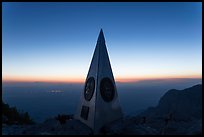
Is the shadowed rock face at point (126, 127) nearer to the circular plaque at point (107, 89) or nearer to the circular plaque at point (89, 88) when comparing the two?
the circular plaque at point (107, 89)

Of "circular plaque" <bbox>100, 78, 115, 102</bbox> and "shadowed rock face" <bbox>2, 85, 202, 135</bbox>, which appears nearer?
"shadowed rock face" <bbox>2, 85, 202, 135</bbox>

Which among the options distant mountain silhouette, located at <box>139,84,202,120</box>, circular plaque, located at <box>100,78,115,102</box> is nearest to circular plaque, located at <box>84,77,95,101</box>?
circular plaque, located at <box>100,78,115,102</box>

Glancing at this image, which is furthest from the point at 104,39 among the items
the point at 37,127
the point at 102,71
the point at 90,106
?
the point at 37,127

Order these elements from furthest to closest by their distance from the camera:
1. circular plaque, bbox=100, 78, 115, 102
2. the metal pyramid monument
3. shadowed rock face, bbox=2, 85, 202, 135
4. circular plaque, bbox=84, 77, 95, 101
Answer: circular plaque, bbox=84, 77, 95, 101 → circular plaque, bbox=100, 78, 115, 102 → the metal pyramid monument → shadowed rock face, bbox=2, 85, 202, 135

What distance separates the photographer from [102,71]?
1574 cm

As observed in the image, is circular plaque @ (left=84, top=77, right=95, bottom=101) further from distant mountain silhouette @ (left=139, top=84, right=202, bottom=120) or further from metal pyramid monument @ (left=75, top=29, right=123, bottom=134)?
distant mountain silhouette @ (left=139, top=84, right=202, bottom=120)

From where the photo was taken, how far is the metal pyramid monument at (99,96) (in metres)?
14.5

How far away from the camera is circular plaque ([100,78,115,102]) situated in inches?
598

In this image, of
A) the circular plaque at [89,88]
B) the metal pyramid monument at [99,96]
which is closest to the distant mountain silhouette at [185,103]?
the metal pyramid monument at [99,96]

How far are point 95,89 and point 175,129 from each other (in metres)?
5.29

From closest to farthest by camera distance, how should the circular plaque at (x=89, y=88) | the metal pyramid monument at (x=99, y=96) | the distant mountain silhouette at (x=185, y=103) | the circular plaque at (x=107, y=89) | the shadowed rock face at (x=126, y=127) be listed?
the shadowed rock face at (x=126, y=127)
the metal pyramid monument at (x=99, y=96)
the circular plaque at (x=107, y=89)
the circular plaque at (x=89, y=88)
the distant mountain silhouette at (x=185, y=103)

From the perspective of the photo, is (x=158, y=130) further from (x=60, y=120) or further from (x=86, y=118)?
(x=60, y=120)

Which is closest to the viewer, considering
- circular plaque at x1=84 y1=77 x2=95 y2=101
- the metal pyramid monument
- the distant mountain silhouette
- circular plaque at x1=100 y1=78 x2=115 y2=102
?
the metal pyramid monument

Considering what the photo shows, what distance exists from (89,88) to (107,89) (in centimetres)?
125
